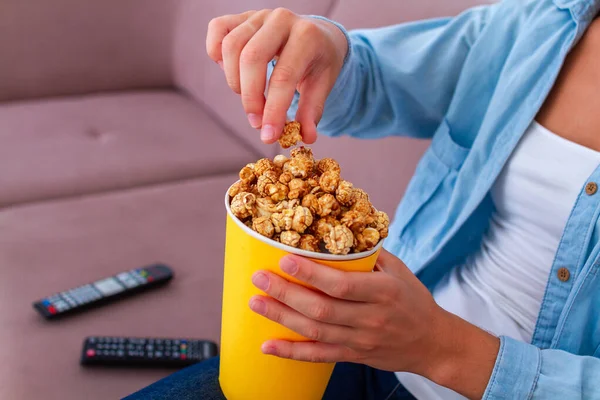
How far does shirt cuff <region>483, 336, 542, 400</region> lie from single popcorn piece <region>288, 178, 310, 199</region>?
28 centimetres

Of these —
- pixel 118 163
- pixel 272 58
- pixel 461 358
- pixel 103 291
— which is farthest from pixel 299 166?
pixel 118 163

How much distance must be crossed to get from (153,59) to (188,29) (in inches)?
7.7

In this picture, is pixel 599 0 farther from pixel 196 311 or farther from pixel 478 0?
pixel 196 311

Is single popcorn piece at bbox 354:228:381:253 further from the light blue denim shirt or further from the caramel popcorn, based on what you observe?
the light blue denim shirt

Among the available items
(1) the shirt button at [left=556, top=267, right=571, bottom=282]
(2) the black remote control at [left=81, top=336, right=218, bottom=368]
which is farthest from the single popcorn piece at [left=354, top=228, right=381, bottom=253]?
(2) the black remote control at [left=81, top=336, right=218, bottom=368]

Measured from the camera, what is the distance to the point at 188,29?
177 cm

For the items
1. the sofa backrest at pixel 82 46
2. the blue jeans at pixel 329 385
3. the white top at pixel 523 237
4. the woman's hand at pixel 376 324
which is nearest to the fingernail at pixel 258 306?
the woman's hand at pixel 376 324

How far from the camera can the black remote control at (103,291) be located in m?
0.92

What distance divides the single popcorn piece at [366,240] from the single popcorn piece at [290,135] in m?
0.13

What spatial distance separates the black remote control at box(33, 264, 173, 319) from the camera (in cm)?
92

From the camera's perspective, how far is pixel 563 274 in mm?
723

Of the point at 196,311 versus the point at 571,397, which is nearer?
the point at 571,397

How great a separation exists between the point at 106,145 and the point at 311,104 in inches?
38.5

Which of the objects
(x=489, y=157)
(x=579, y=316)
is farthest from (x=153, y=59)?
(x=579, y=316)
